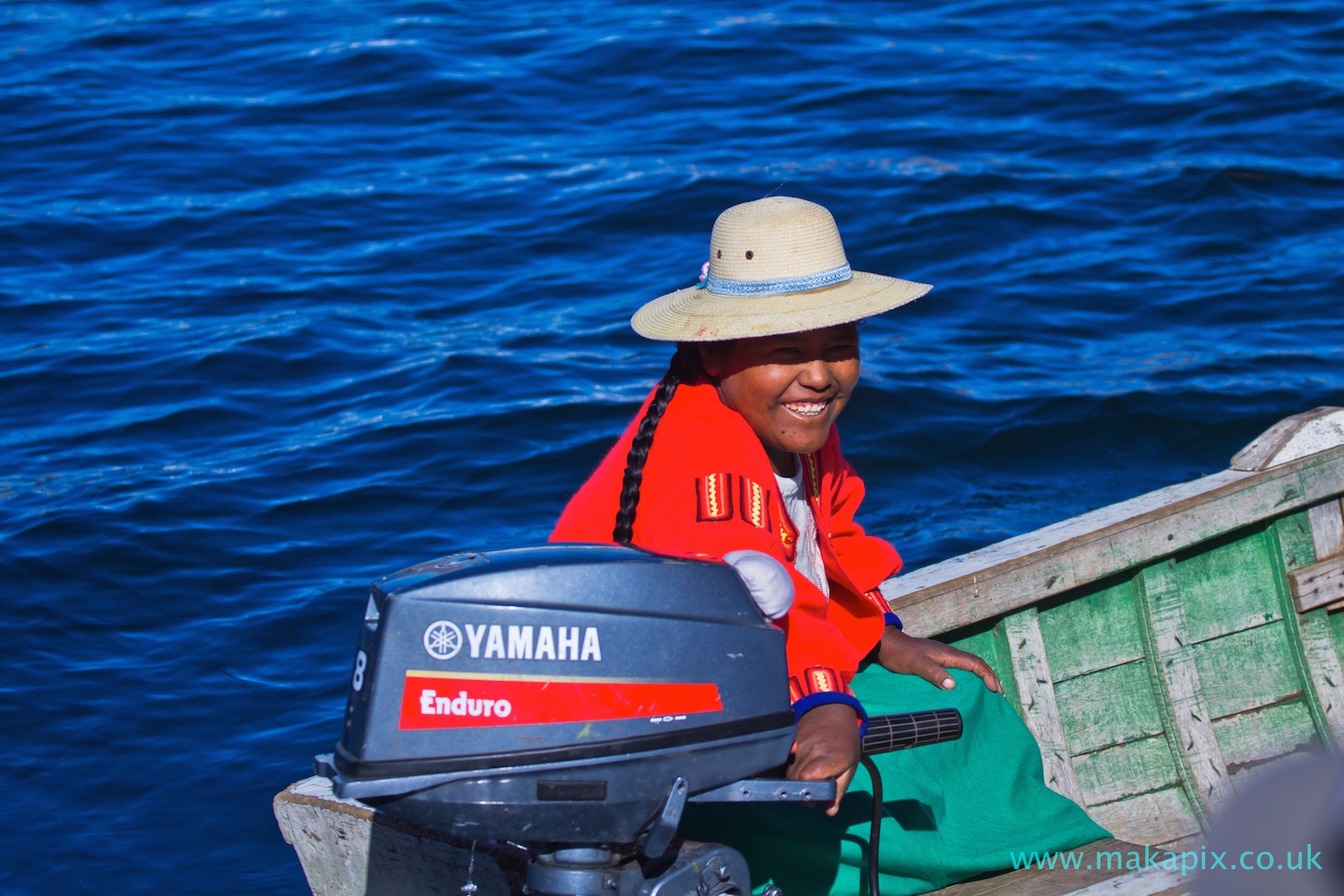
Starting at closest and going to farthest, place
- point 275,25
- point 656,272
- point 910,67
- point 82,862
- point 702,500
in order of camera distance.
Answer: point 702,500, point 82,862, point 656,272, point 910,67, point 275,25

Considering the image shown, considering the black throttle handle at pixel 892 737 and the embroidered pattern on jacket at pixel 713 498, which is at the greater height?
the embroidered pattern on jacket at pixel 713 498

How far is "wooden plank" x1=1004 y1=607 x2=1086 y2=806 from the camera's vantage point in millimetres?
3230

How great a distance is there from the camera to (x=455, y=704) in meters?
1.74

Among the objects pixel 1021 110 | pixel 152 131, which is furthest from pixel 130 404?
pixel 1021 110

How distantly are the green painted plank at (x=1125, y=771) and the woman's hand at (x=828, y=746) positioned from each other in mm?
1513

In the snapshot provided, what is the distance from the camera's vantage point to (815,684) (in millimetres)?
2121

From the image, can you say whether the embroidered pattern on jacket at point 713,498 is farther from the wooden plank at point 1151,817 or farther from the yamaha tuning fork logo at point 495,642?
the wooden plank at point 1151,817

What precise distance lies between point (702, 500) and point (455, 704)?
554 mm

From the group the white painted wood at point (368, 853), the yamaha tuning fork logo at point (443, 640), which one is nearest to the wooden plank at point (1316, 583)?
the white painted wood at point (368, 853)

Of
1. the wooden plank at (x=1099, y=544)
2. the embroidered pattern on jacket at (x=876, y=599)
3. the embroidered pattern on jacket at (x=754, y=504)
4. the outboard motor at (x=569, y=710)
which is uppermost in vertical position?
the embroidered pattern on jacket at (x=754, y=504)

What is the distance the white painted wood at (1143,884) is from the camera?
2.12 metres

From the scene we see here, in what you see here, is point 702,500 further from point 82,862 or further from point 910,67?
point 910,67

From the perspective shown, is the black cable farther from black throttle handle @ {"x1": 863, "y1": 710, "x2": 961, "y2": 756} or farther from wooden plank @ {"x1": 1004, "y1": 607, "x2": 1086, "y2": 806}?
wooden plank @ {"x1": 1004, "y1": 607, "x2": 1086, "y2": 806}

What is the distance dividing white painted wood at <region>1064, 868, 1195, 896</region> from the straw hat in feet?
3.21
